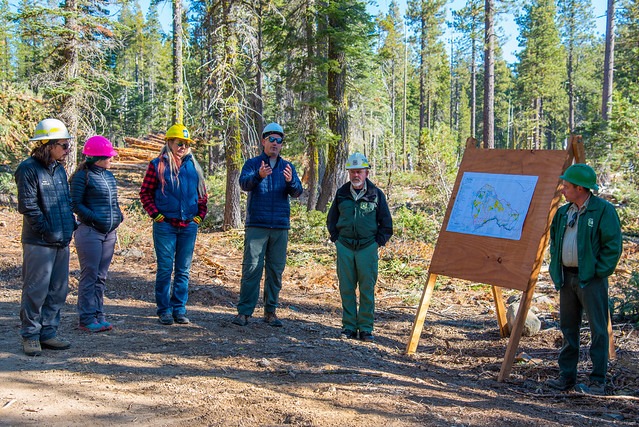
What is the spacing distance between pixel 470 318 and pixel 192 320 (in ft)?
13.1

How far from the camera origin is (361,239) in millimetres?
6332

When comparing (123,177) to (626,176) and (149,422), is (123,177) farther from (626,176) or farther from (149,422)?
(149,422)

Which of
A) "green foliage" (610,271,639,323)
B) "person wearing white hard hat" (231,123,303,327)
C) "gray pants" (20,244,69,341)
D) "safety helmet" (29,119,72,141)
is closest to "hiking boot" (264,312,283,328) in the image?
"person wearing white hard hat" (231,123,303,327)

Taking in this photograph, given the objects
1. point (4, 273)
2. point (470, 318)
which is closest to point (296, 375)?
point (470, 318)

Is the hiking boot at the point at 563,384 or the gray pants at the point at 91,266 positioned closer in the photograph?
the hiking boot at the point at 563,384

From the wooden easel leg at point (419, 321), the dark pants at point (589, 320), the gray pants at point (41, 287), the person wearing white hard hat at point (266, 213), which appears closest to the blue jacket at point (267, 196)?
the person wearing white hard hat at point (266, 213)

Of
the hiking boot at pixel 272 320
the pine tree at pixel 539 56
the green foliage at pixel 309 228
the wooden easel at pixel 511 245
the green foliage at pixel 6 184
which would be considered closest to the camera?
the wooden easel at pixel 511 245

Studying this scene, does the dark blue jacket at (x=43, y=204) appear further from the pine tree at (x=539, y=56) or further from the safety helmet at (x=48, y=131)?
the pine tree at (x=539, y=56)

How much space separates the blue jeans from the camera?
6117 millimetres

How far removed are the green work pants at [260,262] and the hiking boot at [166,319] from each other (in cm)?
80

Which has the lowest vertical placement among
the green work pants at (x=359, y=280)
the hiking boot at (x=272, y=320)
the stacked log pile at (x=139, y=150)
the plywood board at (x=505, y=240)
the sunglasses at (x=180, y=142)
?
the hiking boot at (x=272, y=320)

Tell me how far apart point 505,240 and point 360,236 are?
1.59m

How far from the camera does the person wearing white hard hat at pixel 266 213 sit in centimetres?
632

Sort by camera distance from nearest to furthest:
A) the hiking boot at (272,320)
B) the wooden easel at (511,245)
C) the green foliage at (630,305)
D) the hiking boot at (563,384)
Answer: the hiking boot at (563,384), the wooden easel at (511,245), the hiking boot at (272,320), the green foliage at (630,305)
